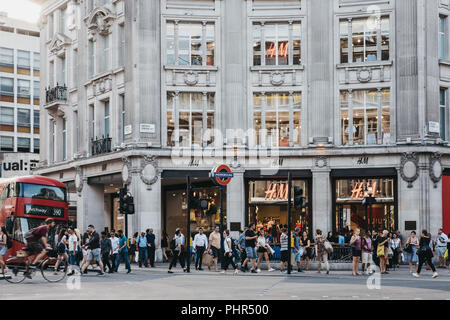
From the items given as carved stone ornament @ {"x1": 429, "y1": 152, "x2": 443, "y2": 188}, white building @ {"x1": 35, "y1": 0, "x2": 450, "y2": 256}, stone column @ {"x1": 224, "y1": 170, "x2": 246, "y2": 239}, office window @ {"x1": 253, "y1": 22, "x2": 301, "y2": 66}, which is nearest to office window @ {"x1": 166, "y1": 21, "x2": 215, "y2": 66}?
white building @ {"x1": 35, "y1": 0, "x2": 450, "y2": 256}

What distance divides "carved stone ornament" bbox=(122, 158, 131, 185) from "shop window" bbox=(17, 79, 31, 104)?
38.6m

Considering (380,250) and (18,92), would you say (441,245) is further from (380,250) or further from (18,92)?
(18,92)

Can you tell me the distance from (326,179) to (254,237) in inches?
429

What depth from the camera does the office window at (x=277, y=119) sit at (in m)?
39.8

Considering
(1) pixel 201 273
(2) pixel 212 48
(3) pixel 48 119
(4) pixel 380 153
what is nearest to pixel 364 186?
(4) pixel 380 153

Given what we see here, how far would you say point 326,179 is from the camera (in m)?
38.7

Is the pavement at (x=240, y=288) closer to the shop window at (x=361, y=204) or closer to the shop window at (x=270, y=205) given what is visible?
the shop window at (x=361, y=204)

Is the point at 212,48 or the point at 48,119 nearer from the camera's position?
Answer: the point at 212,48

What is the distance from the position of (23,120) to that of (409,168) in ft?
157

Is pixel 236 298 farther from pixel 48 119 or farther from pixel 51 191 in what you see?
pixel 48 119

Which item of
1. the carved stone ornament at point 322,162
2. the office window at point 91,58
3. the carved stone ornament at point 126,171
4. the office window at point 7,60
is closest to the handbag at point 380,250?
the carved stone ornament at point 322,162

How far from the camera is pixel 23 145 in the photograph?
7575cm

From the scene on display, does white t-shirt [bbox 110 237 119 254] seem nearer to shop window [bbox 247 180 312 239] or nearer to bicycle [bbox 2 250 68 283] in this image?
bicycle [bbox 2 250 68 283]

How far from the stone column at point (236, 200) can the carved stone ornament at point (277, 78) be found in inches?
189
